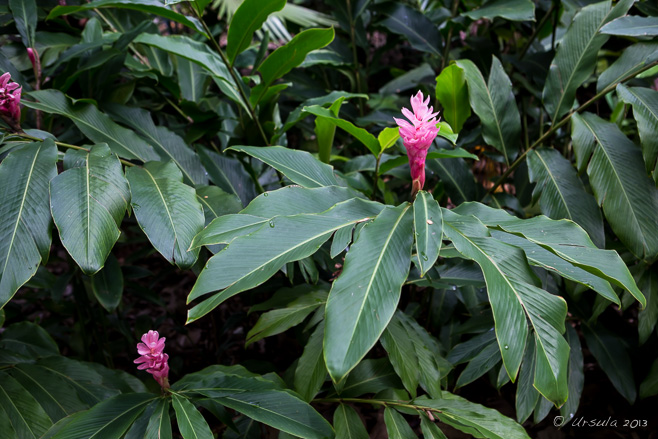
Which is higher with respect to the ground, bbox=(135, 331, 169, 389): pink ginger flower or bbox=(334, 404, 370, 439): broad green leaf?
bbox=(135, 331, 169, 389): pink ginger flower

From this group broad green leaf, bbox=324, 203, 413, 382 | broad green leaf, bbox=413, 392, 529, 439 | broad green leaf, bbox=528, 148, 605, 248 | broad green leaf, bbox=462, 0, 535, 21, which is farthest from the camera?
broad green leaf, bbox=462, 0, 535, 21

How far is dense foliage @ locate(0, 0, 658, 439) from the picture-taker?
662mm

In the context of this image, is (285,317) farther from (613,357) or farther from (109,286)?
(613,357)

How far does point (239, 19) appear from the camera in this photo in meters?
1.00

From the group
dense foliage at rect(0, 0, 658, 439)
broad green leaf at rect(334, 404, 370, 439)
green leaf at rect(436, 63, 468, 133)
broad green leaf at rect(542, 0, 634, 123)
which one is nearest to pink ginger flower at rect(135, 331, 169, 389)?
dense foliage at rect(0, 0, 658, 439)

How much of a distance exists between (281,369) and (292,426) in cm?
96

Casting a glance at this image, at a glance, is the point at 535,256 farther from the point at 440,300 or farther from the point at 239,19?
the point at 239,19

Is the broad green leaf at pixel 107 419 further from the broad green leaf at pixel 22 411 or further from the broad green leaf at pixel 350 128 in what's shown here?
the broad green leaf at pixel 350 128

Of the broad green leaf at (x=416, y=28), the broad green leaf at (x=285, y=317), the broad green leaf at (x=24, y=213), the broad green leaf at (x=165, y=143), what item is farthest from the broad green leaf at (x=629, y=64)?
the broad green leaf at (x=24, y=213)

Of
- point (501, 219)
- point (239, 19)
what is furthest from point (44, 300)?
point (501, 219)

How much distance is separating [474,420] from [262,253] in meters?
0.46

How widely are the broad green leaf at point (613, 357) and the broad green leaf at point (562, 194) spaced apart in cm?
39

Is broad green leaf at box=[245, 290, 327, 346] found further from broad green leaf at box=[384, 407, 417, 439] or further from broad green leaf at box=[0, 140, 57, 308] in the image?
broad green leaf at box=[0, 140, 57, 308]

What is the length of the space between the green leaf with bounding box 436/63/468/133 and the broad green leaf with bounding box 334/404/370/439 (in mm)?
649
